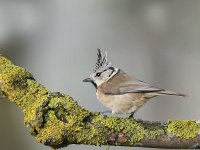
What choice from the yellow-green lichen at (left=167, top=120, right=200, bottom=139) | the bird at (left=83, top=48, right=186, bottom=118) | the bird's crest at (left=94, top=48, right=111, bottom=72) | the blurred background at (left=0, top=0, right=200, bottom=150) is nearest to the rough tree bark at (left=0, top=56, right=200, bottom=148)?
the yellow-green lichen at (left=167, top=120, right=200, bottom=139)

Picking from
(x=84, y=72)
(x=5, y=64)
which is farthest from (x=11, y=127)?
(x=5, y=64)

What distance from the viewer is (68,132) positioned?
3494 mm

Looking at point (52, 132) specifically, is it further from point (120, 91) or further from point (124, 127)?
point (120, 91)

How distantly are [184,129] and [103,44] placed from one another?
21.0 ft

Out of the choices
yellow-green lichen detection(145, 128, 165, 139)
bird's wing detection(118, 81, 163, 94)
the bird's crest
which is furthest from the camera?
the bird's crest

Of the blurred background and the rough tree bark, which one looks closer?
the rough tree bark

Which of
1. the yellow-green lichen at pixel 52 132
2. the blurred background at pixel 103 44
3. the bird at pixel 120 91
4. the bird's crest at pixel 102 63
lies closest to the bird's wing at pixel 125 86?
the bird at pixel 120 91

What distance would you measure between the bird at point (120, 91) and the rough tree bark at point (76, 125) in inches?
25.7

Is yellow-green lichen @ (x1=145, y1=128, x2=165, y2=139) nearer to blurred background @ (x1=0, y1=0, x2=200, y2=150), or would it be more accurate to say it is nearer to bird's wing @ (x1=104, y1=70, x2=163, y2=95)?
bird's wing @ (x1=104, y1=70, x2=163, y2=95)

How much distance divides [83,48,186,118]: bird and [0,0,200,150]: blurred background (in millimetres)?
3734

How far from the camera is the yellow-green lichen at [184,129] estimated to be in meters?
3.60

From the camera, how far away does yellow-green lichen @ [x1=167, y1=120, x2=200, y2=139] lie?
360 centimetres

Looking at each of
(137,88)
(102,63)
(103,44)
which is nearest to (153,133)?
(137,88)

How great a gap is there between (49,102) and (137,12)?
666 centimetres
